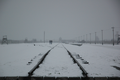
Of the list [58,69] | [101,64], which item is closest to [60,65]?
[58,69]

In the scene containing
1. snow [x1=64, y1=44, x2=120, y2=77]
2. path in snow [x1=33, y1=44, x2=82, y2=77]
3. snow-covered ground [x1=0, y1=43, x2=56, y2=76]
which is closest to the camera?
path in snow [x1=33, y1=44, x2=82, y2=77]

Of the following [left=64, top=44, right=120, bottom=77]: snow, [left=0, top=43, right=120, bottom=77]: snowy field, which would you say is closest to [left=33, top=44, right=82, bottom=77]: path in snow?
[left=0, top=43, right=120, bottom=77]: snowy field

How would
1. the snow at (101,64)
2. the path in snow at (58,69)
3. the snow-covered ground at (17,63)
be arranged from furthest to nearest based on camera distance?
the snow-covered ground at (17,63) → the snow at (101,64) → the path in snow at (58,69)

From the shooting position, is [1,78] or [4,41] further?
[4,41]

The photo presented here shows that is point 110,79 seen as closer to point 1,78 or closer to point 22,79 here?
point 22,79

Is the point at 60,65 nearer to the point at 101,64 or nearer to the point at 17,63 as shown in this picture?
the point at 101,64

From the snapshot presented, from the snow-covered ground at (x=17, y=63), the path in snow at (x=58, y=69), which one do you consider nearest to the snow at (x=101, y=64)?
the path in snow at (x=58, y=69)

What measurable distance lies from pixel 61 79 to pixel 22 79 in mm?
1321

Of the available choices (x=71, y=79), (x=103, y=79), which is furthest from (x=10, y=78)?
(x=103, y=79)

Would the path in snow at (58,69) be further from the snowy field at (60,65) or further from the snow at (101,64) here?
→ the snow at (101,64)

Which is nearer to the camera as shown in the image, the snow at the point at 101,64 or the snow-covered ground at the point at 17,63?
the snow at the point at 101,64

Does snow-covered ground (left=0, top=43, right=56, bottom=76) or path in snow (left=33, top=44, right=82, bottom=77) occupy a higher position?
path in snow (left=33, top=44, right=82, bottom=77)

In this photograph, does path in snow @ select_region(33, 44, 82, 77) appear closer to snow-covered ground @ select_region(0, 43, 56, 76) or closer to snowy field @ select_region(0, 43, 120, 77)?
snowy field @ select_region(0, 43, 120, 77)

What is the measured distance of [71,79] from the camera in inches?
101
